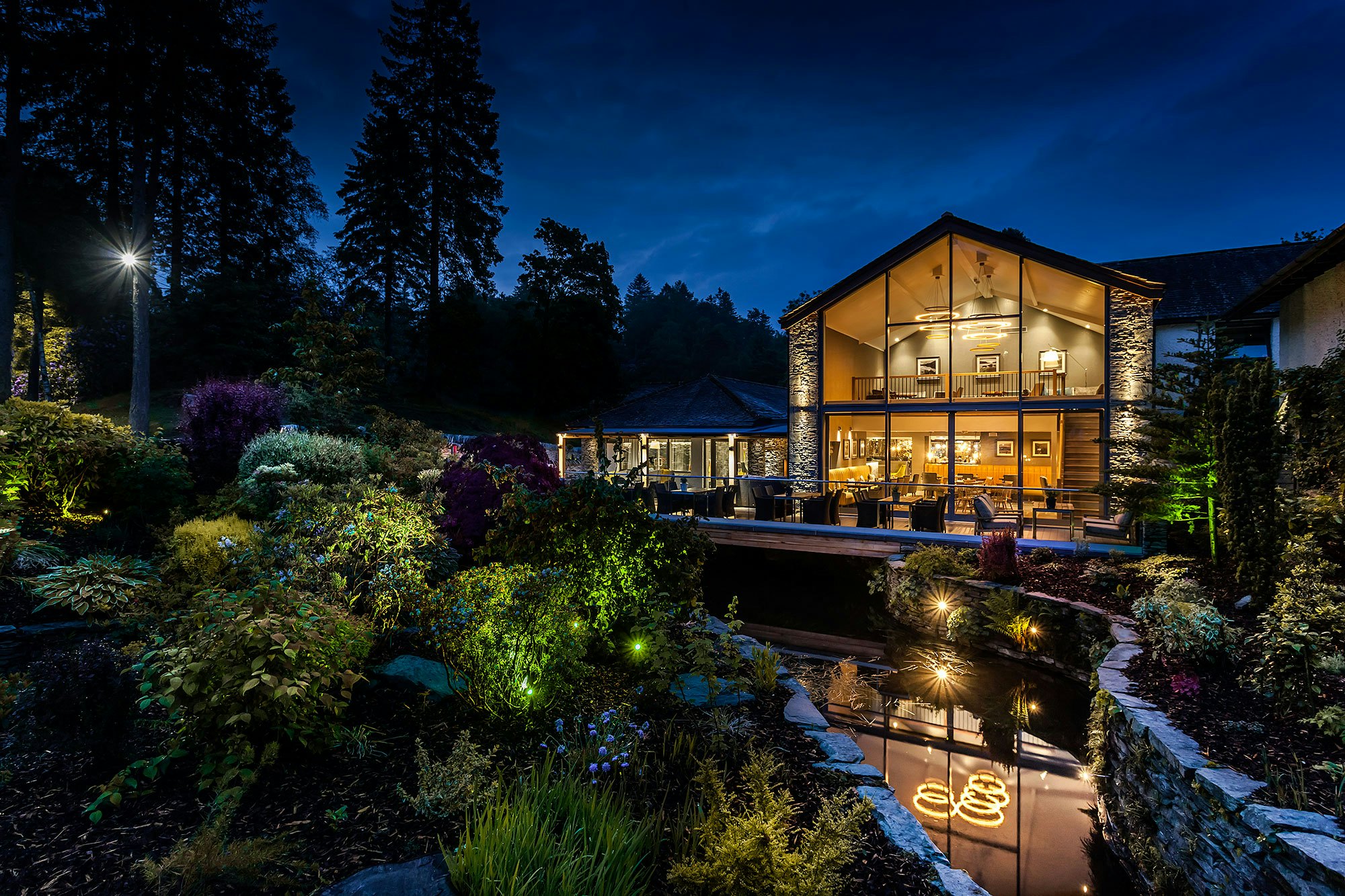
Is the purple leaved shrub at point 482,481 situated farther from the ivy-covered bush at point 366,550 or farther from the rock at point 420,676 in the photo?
the rock at point 420,676

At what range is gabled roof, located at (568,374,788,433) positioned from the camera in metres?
17.9

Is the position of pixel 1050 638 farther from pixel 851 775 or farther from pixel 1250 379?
pixel 851 775

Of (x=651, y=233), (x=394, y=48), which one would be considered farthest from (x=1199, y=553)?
(x=651, y=233)

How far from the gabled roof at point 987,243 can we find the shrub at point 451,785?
13256 millimetres

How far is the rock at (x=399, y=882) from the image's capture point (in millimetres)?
2080

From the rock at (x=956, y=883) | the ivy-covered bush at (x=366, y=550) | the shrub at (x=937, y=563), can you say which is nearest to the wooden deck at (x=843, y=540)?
the shrub at (x=937, y=563)

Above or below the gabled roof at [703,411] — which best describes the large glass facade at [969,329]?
above

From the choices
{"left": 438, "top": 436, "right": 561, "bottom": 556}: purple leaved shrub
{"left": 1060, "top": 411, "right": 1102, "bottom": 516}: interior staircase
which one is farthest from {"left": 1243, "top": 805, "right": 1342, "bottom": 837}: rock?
{"left": 1060, "top": 411, "right": 1102, "bottom": 516}: interior staircase

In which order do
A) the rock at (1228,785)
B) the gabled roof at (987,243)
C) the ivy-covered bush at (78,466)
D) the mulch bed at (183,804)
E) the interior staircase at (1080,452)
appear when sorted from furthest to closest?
the interior staircase at (1080,452) < the gabled roof at (987,243) < the ivy-covered bush at (78,466) < the rock at (1228,785) < the mulch bed at (183,804)

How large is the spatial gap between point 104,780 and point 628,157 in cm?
9524

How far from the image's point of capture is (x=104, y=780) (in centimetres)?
268

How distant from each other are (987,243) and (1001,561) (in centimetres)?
925

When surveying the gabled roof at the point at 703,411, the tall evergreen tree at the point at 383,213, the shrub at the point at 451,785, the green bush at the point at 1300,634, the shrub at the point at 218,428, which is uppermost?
the tall evergreen tree at the point at 383,213

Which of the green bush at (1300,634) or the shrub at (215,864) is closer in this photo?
the shrub at (215,864)
